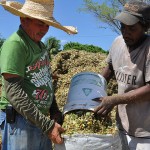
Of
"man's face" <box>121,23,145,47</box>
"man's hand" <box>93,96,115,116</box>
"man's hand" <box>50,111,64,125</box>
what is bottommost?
"man's hand" <box>50,111,64,125</box>

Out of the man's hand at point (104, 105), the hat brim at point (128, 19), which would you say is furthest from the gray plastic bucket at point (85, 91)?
the hat brim at point (128, 19)

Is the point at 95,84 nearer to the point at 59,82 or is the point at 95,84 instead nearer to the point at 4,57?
the point at 4,57

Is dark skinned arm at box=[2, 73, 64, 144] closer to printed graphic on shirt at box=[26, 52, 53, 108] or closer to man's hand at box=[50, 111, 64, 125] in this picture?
printed graphic on shirt at box=[26, 52, 53, 108]

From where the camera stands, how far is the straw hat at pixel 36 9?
3055 mm

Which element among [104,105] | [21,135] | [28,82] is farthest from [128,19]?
[21,135]

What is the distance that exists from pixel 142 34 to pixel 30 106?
121 cm

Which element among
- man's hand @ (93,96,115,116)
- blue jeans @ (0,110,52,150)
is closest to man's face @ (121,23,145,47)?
man's hand @ (93,96,115,116)

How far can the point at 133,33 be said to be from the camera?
3346mm

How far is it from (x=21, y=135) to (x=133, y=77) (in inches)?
43.6

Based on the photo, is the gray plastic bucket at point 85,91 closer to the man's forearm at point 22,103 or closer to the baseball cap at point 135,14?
the man's forearm at point 22,103

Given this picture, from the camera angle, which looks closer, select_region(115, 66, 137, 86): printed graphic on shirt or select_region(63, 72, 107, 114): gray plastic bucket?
select_region(63, 72, 107, 114): gray plastic bucket

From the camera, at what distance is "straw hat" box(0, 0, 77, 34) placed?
3055 mm

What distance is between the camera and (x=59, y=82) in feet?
25.0

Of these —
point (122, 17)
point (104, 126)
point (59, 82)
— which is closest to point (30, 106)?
point (104, 126)
